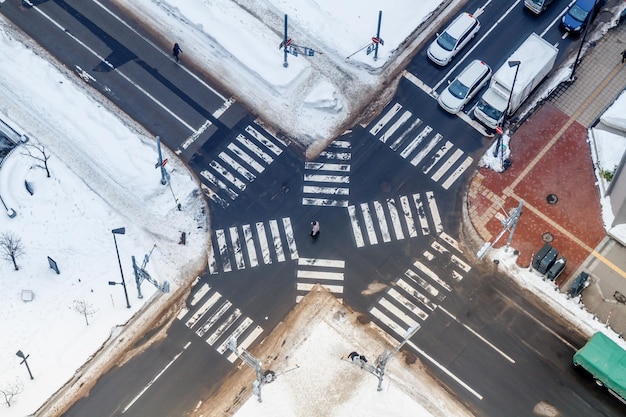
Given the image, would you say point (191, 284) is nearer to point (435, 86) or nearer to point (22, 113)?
point (22, 113)

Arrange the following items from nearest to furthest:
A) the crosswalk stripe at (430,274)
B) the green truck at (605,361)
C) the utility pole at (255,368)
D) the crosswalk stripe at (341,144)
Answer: the utility pole at (255,368) < the green truck at (605,361) < the crosswalk stripe at (430,274) < the crosswalk stripe at (341,144)

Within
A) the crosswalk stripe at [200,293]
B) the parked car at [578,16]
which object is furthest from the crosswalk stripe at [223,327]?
the parked car at [578,16]

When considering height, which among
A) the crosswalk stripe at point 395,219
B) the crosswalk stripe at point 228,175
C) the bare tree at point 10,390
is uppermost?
the crosswalk stripe at point 395,219

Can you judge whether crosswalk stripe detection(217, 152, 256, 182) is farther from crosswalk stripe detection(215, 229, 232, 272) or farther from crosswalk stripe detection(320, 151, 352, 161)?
crosswalk stripe detection(320, 151, 352, 161)

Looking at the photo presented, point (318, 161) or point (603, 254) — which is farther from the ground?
point (603, 254)

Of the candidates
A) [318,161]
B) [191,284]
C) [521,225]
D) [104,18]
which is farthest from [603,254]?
[104,18]

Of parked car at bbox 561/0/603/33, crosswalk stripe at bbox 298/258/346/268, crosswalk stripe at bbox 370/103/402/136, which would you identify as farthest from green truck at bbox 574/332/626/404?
parked car at bbox 561/0/603/33

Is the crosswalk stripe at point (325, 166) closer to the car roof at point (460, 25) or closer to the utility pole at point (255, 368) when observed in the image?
the car roof at point (460, 25)

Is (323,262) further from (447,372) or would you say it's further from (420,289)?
(447,372)
